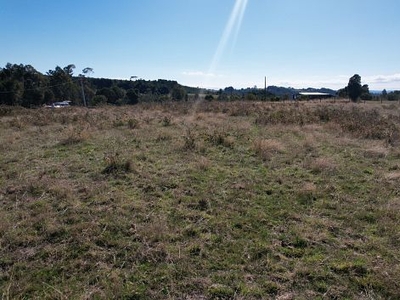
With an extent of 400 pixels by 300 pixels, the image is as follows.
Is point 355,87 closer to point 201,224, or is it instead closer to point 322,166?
point 322,166

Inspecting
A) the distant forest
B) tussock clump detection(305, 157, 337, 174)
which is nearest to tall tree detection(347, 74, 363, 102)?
the distant forest

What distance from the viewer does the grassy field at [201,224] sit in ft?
8.71

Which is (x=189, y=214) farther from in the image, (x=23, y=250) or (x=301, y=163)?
(x=301, y=163)

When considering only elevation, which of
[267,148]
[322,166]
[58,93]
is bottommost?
[322,166]

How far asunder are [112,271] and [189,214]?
1451 mm

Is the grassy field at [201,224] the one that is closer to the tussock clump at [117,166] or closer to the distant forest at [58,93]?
the tussock clump at [117,166]

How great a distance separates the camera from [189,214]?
406 cm

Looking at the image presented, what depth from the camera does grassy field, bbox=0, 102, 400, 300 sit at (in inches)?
105

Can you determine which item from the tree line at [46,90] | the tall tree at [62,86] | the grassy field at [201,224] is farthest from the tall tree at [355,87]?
the tall tree at [62,86]

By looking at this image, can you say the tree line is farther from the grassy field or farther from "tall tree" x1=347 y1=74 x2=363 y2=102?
the grassy field

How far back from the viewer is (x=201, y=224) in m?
3.80

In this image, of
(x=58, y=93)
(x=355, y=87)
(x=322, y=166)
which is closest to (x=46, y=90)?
(x=58, y=93)

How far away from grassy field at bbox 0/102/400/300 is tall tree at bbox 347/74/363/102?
126 feet

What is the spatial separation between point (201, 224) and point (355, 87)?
146 feet
